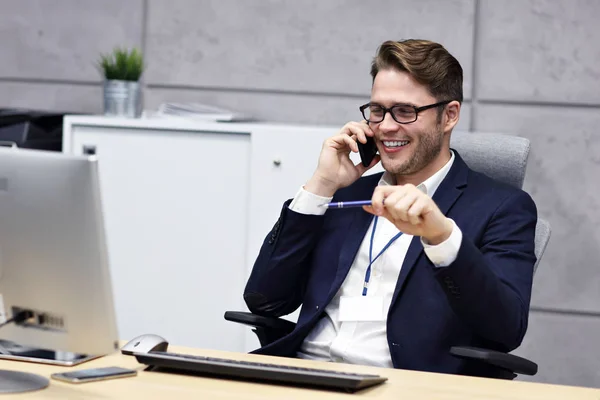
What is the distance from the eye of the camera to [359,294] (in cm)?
231

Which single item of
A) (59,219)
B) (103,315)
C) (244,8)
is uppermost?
(244,8)

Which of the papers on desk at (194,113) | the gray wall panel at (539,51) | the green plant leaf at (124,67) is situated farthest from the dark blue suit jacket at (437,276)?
the green plant leaf at (124,67)

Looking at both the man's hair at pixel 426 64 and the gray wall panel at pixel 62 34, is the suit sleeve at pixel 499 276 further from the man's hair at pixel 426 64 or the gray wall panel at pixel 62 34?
the gray wall panel at pixel 62 34

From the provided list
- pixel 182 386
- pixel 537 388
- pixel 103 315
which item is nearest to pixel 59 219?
pixel 103 315

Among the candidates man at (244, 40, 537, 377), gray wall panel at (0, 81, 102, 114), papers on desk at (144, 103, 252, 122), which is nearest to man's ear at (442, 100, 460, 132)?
man at (244, 40, 537, 377)

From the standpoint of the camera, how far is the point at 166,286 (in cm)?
359

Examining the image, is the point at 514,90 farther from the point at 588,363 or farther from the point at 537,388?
the point at 537,388

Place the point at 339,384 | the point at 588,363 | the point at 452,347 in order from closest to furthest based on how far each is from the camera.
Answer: the point at 339,384, the point at 452,347, the point at 588,363

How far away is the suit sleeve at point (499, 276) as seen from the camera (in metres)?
1.97

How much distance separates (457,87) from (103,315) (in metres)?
1.24

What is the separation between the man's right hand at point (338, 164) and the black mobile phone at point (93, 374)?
0.80 meters

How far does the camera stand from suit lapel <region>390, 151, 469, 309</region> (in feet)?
7.26

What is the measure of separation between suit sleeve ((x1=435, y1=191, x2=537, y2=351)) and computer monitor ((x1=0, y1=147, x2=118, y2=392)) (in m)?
0.76

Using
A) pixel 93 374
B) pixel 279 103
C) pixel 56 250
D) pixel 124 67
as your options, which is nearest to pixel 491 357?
pixel 93 374
